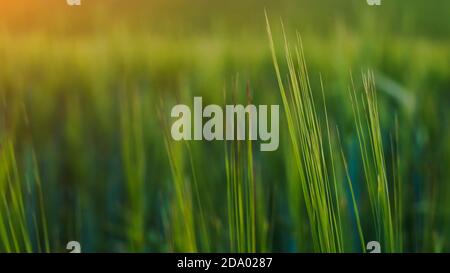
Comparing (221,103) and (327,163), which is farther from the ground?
(221,103)

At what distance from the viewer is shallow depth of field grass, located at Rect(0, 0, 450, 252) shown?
4.63ft

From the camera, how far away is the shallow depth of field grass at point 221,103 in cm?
141

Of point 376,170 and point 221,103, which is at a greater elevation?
point 221,103

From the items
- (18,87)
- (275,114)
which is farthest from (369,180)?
(18,87)

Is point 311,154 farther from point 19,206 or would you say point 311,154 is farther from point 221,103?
point 19,206

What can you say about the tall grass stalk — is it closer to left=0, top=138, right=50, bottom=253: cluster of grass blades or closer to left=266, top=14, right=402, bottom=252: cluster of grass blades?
left=266, top=14, right=402, bottom=252: cluster of grass blades

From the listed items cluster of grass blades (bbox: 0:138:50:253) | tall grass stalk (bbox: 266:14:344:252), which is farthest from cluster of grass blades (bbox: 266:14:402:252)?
cluster of grass blades (bbox: 0:138:50:253)

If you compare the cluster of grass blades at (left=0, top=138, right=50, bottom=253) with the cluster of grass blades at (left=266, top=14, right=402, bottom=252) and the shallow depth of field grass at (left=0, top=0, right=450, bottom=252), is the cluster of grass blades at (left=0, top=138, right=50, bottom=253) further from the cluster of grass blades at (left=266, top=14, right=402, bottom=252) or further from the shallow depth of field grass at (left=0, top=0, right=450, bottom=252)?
the cluster of grass blades at (left=266, top=14, right=402, bottom=252)

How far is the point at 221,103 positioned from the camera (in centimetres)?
142

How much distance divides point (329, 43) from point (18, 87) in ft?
2.37

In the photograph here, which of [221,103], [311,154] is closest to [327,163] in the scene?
[311,154]

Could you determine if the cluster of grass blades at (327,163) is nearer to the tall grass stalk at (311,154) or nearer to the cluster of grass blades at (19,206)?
the tall grass stalk at (311,154)

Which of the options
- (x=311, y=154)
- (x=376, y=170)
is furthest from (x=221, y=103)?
(x=376, y=170)
